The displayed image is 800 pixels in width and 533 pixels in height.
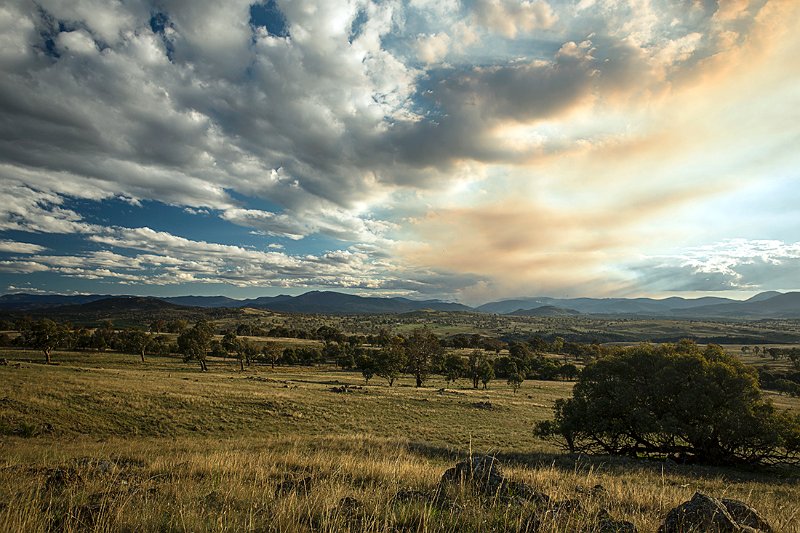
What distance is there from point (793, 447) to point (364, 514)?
30.3 meters

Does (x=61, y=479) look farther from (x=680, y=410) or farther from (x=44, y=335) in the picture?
(x=44, y=335)

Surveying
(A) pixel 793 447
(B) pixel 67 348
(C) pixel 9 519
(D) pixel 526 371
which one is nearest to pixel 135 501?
(C) pixel 9 519

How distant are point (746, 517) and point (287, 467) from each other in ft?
34.2

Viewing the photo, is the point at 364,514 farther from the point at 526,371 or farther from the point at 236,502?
the point at 526,371

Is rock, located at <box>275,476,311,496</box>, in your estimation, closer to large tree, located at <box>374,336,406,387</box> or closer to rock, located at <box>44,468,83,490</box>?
rock, located at <box>44,468,83,490</box>

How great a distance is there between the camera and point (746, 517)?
6223 mm

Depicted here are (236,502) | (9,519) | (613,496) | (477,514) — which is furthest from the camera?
(613,496)

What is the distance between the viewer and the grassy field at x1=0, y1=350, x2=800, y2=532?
220 inches

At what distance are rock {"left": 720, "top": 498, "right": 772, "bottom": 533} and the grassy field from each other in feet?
3.29

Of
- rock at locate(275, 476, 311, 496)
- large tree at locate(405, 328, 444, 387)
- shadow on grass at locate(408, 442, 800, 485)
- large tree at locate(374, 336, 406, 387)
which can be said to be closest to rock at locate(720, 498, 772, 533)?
rock at locate(275, 476, 311, 496)

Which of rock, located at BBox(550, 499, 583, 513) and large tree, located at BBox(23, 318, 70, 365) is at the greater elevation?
rock, located at BBox(550, 499, 583, 513)

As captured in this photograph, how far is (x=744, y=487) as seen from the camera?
50.8 ft

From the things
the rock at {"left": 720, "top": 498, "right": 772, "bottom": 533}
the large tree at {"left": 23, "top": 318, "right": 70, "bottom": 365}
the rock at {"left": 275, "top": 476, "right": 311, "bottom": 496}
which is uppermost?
the rock at {"left": 720, "top": 498, "right": 772, "bottom": 533}

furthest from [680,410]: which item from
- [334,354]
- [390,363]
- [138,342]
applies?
[138,342]
